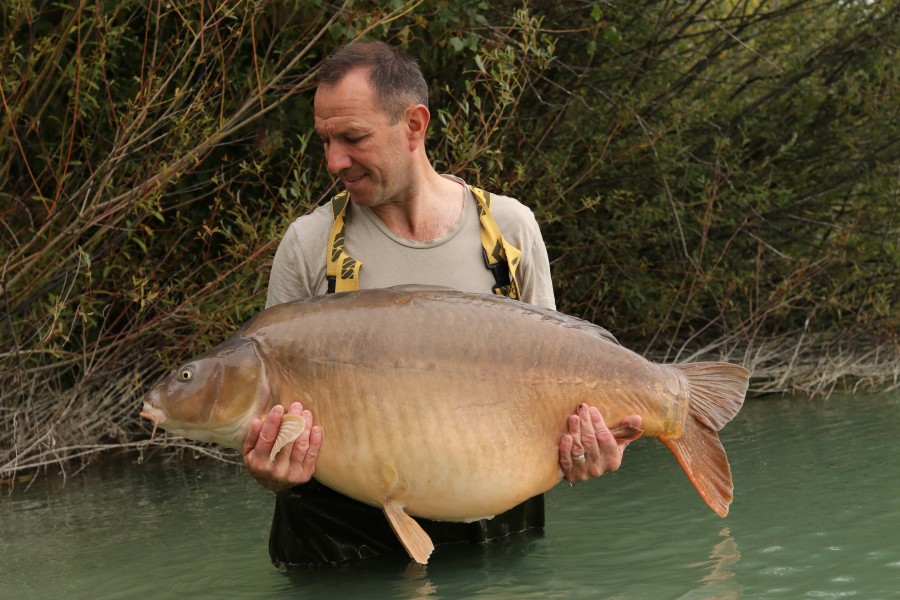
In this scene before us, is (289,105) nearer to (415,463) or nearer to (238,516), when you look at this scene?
(238,516)

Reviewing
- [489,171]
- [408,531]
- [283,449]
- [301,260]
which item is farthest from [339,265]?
[489,171]

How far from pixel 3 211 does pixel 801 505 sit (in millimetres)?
4006

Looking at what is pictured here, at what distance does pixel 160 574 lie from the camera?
384cm

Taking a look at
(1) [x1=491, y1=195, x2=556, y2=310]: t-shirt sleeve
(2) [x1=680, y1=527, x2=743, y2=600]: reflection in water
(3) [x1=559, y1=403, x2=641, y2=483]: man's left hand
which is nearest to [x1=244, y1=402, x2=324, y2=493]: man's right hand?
(3) [x1=559, y1=403, x2=641, y2=483]: man's left hand

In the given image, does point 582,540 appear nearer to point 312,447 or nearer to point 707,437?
point 707,437

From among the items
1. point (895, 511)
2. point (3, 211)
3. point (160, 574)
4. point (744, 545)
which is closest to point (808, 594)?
point (744, 545)

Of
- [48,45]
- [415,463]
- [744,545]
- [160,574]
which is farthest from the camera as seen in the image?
[48,45]

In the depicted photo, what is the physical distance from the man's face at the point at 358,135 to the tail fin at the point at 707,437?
39.3 inches

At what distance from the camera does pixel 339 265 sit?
346 cm

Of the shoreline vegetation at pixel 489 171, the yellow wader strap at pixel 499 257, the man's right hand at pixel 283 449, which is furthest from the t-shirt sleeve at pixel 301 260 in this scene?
the shoreline vegetation at pixel 489 171

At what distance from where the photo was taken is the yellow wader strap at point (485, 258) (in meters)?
3.46

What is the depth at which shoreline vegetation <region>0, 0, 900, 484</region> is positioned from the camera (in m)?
5.70

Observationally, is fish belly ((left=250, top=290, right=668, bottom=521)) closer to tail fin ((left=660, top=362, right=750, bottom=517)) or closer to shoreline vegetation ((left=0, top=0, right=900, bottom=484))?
tail fin ((left=660, top=362, right=750, bottom=517))

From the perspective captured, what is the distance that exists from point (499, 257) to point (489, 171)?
8.71 ft
